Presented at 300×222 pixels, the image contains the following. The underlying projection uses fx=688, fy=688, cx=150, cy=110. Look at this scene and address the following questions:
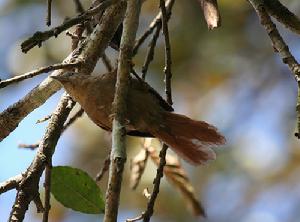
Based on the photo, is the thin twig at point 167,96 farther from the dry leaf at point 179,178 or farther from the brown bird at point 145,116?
the dry leaf at point 179,178

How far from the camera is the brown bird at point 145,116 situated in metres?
1.18

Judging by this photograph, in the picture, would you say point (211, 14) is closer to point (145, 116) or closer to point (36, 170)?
point (145, 116)

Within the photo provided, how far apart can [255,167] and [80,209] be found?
264 cm

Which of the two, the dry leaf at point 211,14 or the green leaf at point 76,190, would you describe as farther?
the green leaf at point 76,190

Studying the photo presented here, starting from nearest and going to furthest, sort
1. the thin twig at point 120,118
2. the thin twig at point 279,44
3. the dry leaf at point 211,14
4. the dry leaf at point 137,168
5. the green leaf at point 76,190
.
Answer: the thin twig at point 120,118, the thin twig at point 279,44, the dry leaf at point 211,14, the green leaf at point 76,190, the dry leaf at point 137,168

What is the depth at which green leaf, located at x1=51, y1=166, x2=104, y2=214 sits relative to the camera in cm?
144

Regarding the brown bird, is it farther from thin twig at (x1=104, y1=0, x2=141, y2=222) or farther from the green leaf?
the green leaf

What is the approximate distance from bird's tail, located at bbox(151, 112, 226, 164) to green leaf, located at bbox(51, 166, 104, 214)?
0.25 meters

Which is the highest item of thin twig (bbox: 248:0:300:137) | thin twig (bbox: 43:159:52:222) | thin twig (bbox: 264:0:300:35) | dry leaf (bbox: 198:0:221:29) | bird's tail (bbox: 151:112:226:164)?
dry leaf (bbox: 198:0:221:29)

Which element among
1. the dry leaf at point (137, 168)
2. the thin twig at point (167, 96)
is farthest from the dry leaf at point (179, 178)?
the thin twig at point (167, 96)

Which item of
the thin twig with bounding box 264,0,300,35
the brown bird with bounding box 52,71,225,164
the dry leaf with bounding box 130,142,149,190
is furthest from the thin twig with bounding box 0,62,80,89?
the dry leaf with bounding box 130,142,149,190

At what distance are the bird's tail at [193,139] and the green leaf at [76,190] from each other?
0.25m

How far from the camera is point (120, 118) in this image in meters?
0.99

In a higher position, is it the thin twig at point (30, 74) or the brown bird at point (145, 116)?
the thin twig at point (30, 74)
